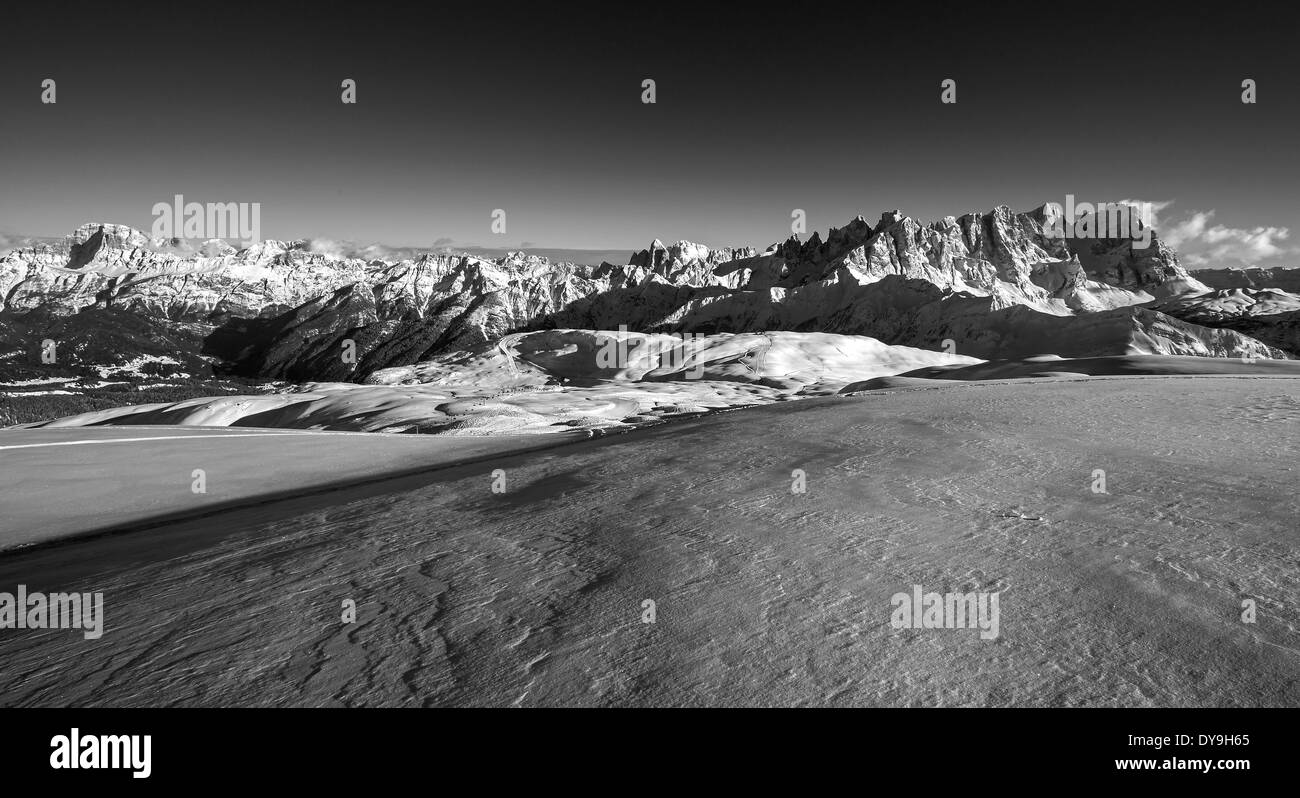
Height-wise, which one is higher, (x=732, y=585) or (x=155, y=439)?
(x=155, y=439)

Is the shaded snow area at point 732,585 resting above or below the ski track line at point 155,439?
below

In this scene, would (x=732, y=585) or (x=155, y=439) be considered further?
(x=155, y=439)

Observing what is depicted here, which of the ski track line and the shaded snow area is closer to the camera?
the shaded snow area

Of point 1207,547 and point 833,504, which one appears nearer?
point 1207,547

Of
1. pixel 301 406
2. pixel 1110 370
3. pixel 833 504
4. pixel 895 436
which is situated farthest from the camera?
pixel 301 406

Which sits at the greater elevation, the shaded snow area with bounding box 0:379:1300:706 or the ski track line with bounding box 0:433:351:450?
the ski track line with bounding box 0:433:351:450

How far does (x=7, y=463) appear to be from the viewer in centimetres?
1994

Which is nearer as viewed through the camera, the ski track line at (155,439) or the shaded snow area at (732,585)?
the shaded snow area at (732,585)
